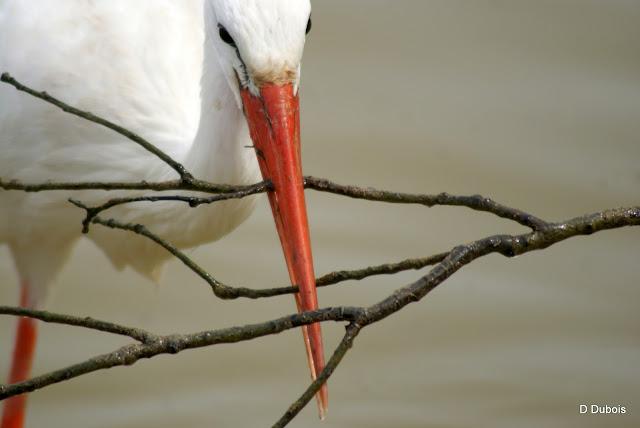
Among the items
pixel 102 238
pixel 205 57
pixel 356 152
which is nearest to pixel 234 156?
pixel 205 57

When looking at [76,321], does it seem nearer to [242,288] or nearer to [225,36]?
[242,288]

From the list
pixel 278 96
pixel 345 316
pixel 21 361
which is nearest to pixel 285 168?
pixel 278 96

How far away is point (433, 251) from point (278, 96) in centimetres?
214

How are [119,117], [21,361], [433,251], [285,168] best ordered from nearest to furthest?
[285,168], [119,117], [21,361], [433,251]

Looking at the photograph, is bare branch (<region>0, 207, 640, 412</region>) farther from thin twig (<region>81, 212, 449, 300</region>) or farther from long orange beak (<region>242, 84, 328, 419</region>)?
long orange beak (<region>242, 84, 328, 419</region>)

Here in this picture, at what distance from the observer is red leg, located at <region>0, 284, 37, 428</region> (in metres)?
3.62

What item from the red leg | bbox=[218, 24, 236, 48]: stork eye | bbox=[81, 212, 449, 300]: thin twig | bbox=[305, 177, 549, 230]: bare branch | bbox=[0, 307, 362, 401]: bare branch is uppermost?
bbox=[218, 24, 236, 48]: stork eye

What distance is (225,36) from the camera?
2420 mm

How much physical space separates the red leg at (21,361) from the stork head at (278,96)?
5.06 feet

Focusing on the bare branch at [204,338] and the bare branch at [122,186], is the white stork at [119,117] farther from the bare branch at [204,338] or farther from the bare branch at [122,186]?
the bare branch at [204,338]

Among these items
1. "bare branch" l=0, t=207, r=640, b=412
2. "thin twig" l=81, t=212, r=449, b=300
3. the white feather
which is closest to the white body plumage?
the white feather

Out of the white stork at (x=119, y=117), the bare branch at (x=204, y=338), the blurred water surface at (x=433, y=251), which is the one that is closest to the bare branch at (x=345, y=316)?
the bare branch at (x=204, y=338)

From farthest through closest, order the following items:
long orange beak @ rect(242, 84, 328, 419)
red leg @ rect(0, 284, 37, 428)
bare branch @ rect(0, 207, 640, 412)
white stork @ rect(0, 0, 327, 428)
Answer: red leg @ rect(0, 284, 37, 428) → white stork @ rect(0, 0, 327, 428) → long orange beak @ rect(242, 84, 328, 419) → bare branch @ rect(0, 207, 640, 412)

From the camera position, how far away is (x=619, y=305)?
4.30 meters
